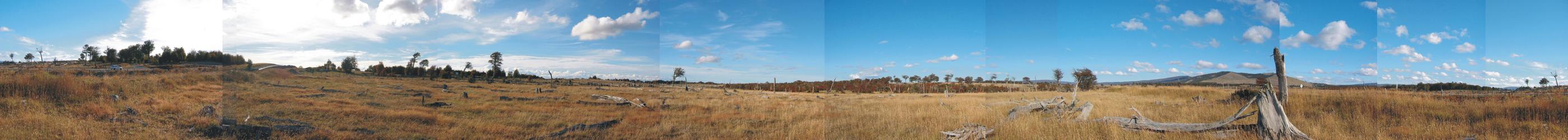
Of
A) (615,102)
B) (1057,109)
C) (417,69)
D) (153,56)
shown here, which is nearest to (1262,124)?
(1057,109)

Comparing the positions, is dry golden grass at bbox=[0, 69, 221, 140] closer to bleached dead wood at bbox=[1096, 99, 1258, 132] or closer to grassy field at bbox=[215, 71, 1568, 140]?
grassy field at bbox=[215, 71, 1568, 140]

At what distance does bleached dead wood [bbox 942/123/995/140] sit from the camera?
9.32m

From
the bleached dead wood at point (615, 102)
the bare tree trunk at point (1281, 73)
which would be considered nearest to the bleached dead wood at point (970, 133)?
the bare tree trunk at point (1281, 73)

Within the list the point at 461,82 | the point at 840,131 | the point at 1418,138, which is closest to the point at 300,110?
the point at 461,82

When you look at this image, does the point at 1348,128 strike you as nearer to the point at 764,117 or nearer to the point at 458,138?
the point at 764,117

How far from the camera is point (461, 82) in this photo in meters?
15.9

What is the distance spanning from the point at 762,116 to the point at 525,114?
5.17 m

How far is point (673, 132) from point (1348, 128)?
11.9 metres

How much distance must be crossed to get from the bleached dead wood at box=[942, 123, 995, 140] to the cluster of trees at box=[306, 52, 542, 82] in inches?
491

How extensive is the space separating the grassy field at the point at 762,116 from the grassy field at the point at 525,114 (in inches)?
1.8

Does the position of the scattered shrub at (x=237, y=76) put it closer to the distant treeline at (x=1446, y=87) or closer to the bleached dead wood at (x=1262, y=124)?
the bleached dead wood at (x=1262, y=124)

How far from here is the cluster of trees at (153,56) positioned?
13.3 metres

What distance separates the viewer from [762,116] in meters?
13.7

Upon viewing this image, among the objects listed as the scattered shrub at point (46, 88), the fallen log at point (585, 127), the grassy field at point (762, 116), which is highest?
the scattered shrub at point (46, 88)
